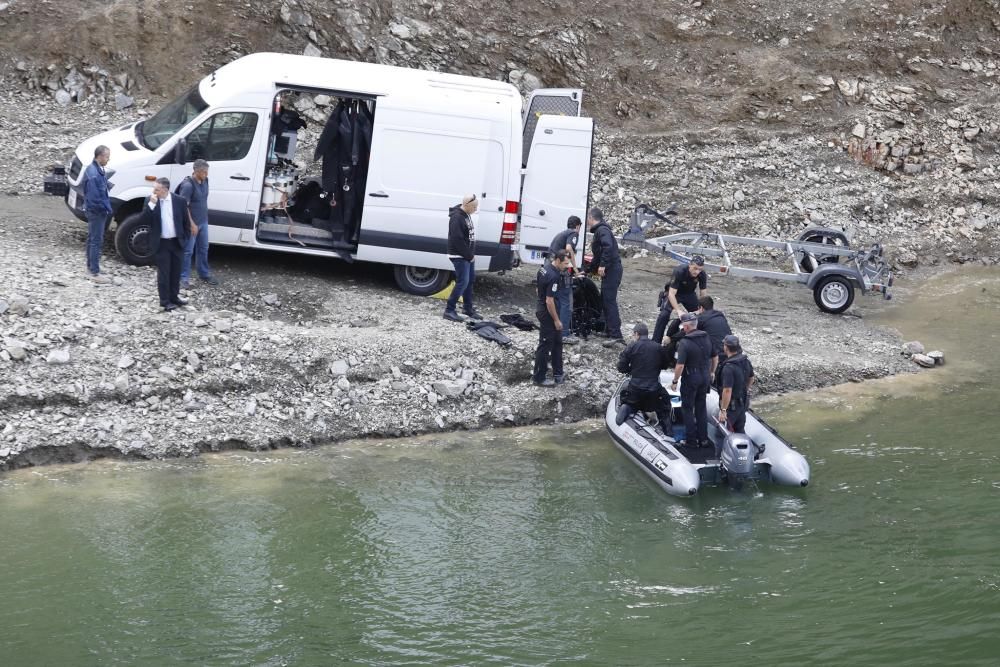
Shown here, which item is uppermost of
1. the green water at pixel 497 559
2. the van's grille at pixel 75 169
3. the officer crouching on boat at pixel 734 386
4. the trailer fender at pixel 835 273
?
the van's grille at pixel 75 169

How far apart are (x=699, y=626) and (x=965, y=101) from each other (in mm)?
16023

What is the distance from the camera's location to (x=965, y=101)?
20828 millimetres

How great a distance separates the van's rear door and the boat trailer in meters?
2.27

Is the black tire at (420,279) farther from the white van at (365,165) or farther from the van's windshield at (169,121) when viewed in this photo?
the van's windshield at (169,121)

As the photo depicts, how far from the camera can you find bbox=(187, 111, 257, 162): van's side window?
43.0 ft

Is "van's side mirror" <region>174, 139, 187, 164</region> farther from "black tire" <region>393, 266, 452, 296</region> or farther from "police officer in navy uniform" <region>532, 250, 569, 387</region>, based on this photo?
"police officer in navy uniform" <region>532, 250, 569, 387</region>

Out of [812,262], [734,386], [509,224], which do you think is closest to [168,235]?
[509,224]

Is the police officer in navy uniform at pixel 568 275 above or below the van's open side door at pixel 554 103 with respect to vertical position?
below

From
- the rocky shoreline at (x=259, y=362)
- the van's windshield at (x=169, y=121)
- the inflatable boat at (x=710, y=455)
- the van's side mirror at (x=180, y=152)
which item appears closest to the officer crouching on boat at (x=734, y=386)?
the inflatable boat at (x=710, y=455)

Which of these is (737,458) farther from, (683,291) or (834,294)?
(834,294)

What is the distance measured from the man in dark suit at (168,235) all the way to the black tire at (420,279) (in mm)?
2909

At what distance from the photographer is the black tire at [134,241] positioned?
13094mm

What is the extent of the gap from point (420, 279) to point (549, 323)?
258cm

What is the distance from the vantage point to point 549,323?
12188 mm
